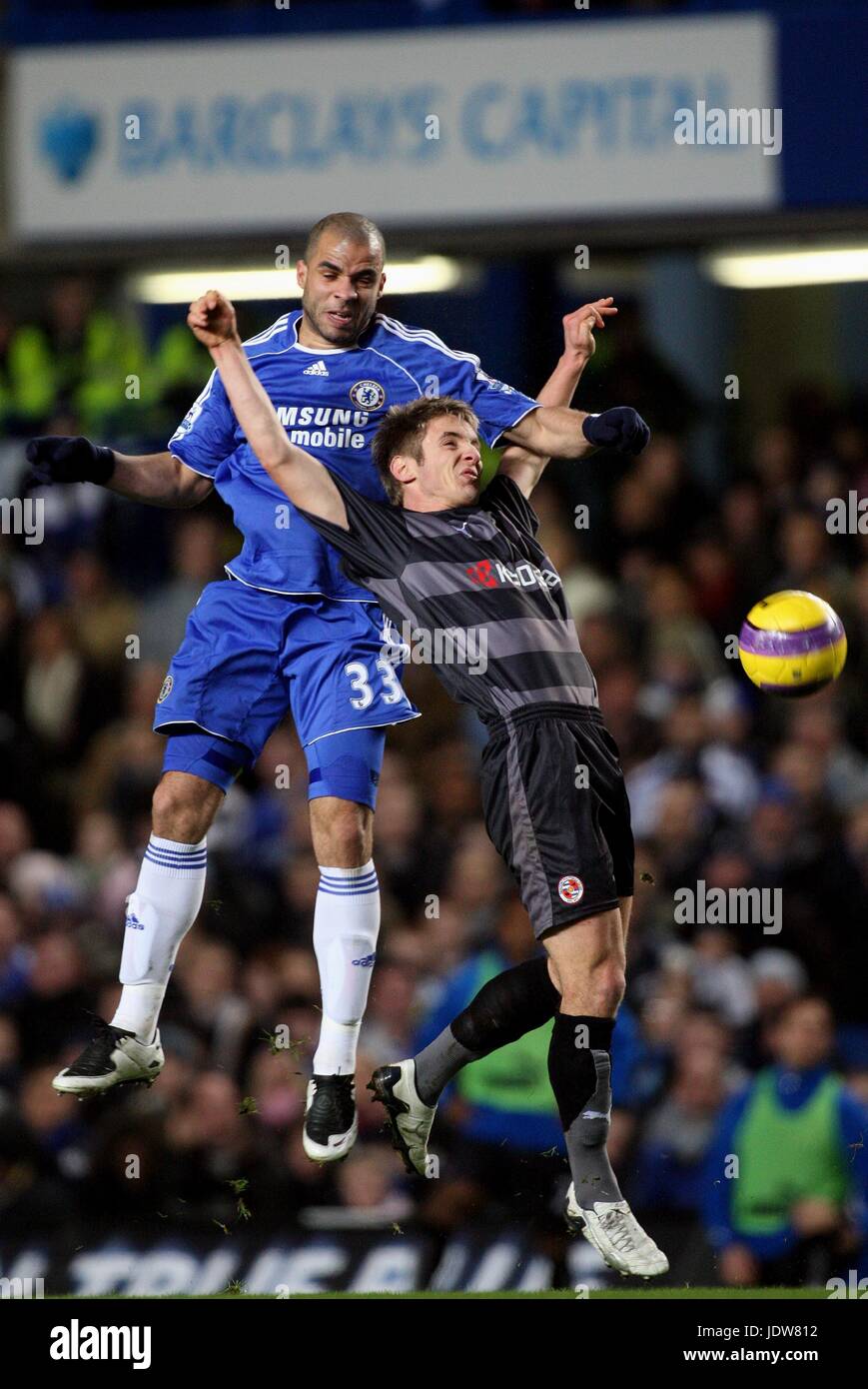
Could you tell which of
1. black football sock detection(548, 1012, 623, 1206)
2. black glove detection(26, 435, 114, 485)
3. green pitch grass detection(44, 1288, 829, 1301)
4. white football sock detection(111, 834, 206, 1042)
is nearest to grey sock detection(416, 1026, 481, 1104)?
black football sock detection(548, 1012, 623, 1206)

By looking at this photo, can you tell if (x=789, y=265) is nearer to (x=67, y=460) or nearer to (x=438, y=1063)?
(x=67, y=460)

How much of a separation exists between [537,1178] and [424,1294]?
0.64m

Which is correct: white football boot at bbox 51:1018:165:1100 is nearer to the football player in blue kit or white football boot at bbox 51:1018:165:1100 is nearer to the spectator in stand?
the football player in blue kit

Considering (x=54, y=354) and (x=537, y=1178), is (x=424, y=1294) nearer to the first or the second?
(x=537, y=1178)

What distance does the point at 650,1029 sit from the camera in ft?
29.8

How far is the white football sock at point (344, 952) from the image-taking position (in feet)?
22.5

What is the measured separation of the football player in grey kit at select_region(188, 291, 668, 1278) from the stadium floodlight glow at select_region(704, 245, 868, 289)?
293 centimetres

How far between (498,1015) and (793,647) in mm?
1547

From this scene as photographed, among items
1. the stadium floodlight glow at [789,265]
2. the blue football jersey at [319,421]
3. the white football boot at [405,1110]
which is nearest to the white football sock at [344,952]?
the white football boot at [405,1110]

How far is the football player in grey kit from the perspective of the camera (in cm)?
652

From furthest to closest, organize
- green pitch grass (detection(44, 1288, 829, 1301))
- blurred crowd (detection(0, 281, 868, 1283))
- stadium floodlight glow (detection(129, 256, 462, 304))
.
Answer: blurred crowd (detection(0, 281, 868, 1283))
stadium floodlight glow (detection(129, 256, 462, 304))
green pitch grass (detection(44, 1288, 829, 1301))

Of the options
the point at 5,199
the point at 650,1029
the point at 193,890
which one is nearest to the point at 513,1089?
the point at 650,1029

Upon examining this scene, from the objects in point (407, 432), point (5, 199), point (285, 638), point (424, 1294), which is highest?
point (5, 199)

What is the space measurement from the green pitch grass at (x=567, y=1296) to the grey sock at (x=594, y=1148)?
113 centimetres
